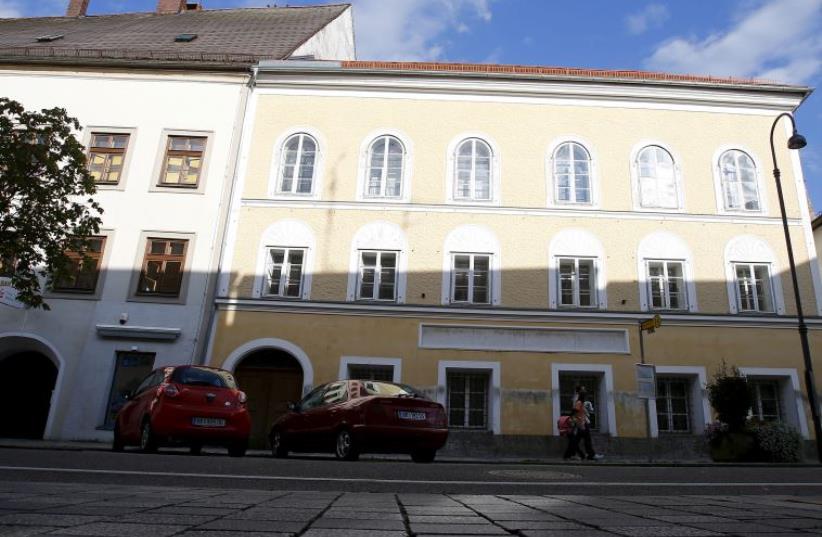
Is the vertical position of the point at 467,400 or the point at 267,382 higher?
the point at 267,382

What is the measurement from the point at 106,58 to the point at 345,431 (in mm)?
17671

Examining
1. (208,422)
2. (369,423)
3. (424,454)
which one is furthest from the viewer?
(424,454)

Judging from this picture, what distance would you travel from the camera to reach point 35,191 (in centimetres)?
1373

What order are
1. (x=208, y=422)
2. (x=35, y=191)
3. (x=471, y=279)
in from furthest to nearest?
(x=471, y=279) < (x=35, y=191) < (x=208, y=422)

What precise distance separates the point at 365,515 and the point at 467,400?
14.1 metres

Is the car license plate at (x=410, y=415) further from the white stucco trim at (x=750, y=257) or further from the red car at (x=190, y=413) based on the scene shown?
the white stucco trim at (x=750, y=257)

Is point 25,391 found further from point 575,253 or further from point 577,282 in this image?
point 575,253

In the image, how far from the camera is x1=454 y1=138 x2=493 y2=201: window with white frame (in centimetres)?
1898

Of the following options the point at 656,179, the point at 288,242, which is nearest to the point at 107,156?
the point at 288,242

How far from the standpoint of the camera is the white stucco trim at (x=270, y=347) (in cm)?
1688

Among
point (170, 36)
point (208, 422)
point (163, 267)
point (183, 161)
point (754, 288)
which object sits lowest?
point (208, 422)

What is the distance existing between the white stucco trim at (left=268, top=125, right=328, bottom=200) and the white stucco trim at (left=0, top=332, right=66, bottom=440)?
793 centimetres

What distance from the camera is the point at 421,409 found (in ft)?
34.2

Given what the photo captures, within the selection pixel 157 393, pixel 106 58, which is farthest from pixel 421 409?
pixel 106 58
